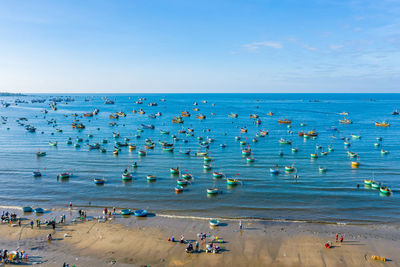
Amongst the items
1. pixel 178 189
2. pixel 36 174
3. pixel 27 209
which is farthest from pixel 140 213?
pixel 36 174

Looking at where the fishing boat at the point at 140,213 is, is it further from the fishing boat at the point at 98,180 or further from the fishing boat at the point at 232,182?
the fishing boat at the point at 232,182

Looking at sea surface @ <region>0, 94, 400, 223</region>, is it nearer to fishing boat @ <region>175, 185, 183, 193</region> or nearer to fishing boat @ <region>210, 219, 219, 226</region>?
fishing boat @ <region>175, 185, 183, 193</region>

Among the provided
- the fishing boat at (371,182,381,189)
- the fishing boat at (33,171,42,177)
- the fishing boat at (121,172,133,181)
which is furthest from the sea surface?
the fishing boat at (371,182,381,189)

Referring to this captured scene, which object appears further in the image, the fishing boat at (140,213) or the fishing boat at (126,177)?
the fishing boat at (126,177)

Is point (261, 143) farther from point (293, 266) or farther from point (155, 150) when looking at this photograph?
point (293, 266)

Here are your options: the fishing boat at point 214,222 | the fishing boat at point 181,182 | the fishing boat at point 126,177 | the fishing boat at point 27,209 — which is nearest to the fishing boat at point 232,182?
the fishing boat at point 181,182

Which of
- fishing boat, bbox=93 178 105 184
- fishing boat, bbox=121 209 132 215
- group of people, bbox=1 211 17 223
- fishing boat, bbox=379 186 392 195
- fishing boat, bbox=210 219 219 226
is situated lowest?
group of people, bbox=1 211 17 223
